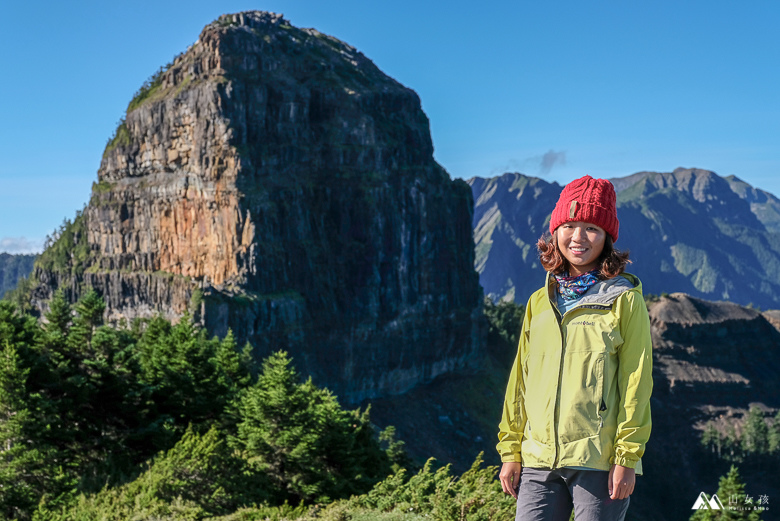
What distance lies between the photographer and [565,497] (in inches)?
281

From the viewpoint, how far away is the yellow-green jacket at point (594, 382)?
260 inches

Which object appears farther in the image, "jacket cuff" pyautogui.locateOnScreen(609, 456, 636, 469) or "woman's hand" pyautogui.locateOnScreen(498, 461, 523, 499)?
"woman's hand" pyautogui.locateOnScreen(498, 461, 523, 499)

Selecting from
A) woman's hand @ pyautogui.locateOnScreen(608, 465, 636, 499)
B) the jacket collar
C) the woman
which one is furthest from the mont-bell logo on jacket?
the jacket collar

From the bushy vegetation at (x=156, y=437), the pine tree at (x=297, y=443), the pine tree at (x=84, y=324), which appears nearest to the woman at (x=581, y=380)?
the bushy vegetation at (x=156, y=437)

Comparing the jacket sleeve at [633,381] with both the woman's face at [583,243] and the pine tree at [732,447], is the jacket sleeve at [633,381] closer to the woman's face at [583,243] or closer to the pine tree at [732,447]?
the woman's face at [583,243]

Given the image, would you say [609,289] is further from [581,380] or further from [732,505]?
[732,505]

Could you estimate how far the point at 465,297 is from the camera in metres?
112

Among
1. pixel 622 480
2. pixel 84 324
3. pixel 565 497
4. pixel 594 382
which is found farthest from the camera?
pixel 84 324

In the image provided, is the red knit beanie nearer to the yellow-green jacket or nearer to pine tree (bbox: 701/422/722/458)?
A: the yellow-green jacket

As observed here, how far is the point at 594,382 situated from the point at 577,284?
103 centimetres

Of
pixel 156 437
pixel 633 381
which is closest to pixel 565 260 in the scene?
pixel 633 381

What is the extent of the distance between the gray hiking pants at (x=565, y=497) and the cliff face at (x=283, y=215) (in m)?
71.2

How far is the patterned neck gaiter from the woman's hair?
0.34ft

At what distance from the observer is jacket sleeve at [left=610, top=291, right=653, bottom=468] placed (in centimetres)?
656
